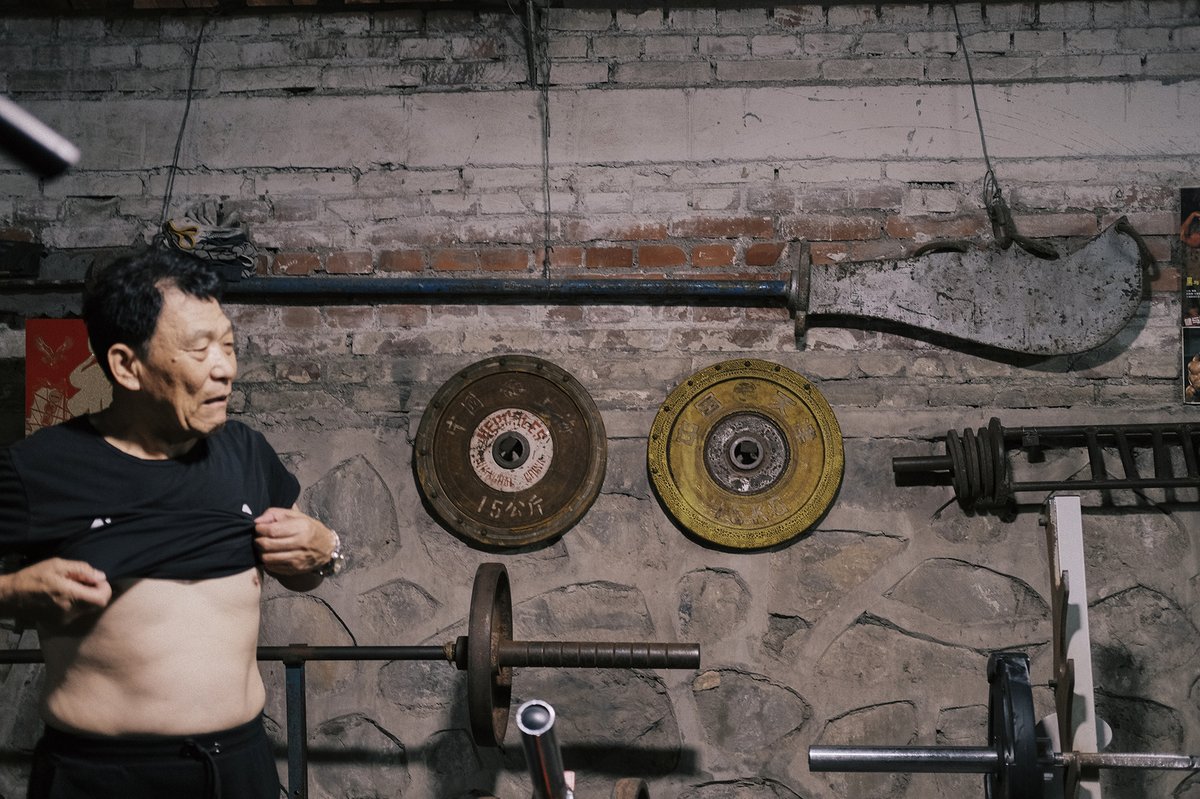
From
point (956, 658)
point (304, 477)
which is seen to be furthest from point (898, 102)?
point (304, 477)

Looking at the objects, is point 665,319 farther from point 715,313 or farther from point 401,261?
point 401,261

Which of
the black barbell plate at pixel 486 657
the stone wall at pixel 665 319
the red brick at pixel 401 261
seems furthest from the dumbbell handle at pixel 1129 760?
the red brick at pixel 401 261

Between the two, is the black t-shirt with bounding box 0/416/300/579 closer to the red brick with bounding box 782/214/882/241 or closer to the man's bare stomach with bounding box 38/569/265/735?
the man's bare stomach with bounding box 38/569/265/735

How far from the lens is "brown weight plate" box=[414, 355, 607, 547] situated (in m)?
2.79

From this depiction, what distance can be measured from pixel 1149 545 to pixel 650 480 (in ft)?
4.11

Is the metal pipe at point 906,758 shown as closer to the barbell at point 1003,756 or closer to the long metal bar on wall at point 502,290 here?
the barbell at point 1003,756

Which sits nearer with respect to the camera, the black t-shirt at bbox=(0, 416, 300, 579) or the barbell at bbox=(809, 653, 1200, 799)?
the black t-shirt at bbox=(0, 416, 300, 579)

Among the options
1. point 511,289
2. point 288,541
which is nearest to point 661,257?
point 511,289

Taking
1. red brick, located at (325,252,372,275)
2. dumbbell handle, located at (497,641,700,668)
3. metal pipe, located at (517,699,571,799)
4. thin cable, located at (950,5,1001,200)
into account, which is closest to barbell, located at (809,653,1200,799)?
dumbbell handle, located at (497,641,700,668)

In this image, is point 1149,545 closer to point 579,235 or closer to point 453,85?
point 579,235

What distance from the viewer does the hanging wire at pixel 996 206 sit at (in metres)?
2.74

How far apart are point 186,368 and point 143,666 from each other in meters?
0.46

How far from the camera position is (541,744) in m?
1.62

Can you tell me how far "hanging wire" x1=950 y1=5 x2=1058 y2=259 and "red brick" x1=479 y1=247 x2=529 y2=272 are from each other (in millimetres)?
1208
